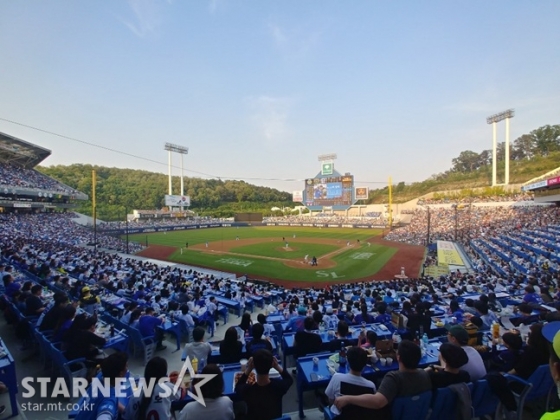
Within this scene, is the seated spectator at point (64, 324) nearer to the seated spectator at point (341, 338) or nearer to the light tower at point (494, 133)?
the seated spectator at point (341, 338)

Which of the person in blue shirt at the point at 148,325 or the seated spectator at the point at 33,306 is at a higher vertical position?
the seated spectator at the point at 33,306

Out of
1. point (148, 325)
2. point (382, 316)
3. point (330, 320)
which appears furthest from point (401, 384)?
point (148, 325)

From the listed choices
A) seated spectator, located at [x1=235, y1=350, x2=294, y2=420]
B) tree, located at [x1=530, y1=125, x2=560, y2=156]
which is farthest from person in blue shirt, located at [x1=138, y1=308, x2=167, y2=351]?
tree, located at [x1=530, y1=125, x2=560, y2=156]

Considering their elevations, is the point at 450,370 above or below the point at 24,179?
below

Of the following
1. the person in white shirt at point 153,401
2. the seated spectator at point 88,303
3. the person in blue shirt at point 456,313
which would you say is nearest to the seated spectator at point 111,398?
the person in white shirt at point 153,401

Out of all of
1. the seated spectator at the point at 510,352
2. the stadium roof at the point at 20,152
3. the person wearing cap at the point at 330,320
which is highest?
the stadium roof at the point at 20,152

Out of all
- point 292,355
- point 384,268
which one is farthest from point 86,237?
point 292,355

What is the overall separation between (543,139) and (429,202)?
36512 mm

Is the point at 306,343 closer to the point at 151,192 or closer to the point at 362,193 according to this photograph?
the point at 362,193

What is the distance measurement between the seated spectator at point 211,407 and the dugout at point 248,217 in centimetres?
7986

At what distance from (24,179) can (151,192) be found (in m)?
49.0

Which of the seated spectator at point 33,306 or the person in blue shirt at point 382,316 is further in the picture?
the person in blue shirt at point 382,316

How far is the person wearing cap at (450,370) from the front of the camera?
3.51 metres

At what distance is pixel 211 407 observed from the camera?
3.04 m
